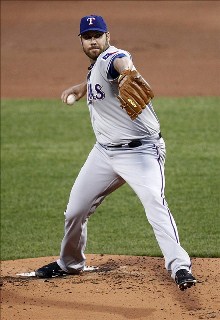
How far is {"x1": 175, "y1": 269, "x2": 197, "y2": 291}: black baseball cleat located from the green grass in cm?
181

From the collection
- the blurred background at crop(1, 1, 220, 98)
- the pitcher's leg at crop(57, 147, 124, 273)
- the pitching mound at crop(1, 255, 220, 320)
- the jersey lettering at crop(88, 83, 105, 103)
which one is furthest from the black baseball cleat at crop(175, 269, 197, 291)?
the blurred background at crop(1, 1, 220, 98)

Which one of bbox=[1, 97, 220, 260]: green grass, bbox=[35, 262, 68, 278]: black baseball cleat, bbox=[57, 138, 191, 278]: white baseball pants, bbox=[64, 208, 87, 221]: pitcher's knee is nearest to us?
bbox=[57, 138, 191, 278]: white baseball pants

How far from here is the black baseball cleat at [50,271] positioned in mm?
7137

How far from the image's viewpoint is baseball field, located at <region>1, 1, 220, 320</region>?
6559mm

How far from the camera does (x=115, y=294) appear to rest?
6.55 metres

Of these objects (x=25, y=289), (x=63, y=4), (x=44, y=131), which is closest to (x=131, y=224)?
(x=25, y=289)

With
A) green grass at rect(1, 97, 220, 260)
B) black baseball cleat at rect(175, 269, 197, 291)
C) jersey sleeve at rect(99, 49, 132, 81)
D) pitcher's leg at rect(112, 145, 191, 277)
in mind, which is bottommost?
green grass at rect(1, 97, 220, 260)

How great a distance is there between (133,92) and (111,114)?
1.71ft

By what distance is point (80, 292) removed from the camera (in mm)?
6676

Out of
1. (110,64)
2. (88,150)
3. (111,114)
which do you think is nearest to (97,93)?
(111,114)

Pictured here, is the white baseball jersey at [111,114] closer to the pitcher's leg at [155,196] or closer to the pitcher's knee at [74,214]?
the pitcher's leg at [155,196]

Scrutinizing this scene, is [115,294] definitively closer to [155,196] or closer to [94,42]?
[155,196]

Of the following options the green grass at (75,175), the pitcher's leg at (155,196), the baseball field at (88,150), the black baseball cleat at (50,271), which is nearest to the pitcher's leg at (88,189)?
the pitcher's leg at (155,196)

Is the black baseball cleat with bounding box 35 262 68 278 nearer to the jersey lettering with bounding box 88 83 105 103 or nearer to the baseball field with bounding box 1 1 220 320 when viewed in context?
the baseball field with bounding box 1 1 220 320
